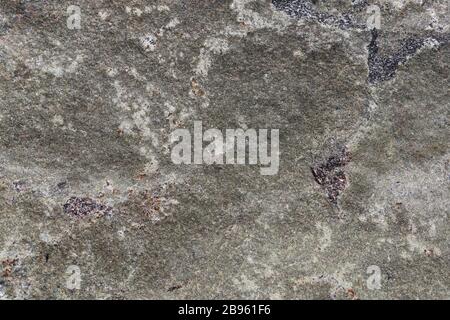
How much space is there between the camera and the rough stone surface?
958 centimetres

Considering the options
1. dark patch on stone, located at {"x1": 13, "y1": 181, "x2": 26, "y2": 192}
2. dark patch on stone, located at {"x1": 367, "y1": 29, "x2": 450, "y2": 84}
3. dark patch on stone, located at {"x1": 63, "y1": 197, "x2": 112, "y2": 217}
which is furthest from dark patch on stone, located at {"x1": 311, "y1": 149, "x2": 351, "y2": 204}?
dark patch on stone, located at {"x1": 13, "y1": 181, "x2": 26, "y2": 192}

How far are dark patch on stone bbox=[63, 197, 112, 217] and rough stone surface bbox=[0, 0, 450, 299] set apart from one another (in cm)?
2

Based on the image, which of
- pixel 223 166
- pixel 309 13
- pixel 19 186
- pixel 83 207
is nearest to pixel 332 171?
pixel 223 166

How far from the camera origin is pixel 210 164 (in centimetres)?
986

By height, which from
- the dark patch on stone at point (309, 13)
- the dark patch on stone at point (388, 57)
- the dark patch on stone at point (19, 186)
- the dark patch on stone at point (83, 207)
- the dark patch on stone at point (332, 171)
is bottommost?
the dark patch on stone at point (83, 207)

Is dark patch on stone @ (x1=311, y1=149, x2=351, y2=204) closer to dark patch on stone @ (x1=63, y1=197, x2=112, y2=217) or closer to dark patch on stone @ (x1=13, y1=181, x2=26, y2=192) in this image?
dark patch on stone @ (x1=63, y1=197, x2=112, y2=217)

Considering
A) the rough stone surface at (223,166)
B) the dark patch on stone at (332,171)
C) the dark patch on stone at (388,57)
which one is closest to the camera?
the rough stone surface at (223,166)

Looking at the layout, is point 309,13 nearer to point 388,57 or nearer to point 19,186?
point 388,57

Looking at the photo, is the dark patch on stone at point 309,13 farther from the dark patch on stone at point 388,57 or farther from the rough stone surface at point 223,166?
the dark patch on stone at point 388,57

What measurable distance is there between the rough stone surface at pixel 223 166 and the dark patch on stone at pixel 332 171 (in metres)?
0.03

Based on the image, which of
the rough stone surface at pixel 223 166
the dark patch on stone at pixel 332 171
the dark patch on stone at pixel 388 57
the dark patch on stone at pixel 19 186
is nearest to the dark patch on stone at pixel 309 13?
the rough stone surface at pixel 223 166

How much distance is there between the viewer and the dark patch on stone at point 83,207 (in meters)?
9.61

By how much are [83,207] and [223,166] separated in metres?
2.48

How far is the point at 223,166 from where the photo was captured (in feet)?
32.4
